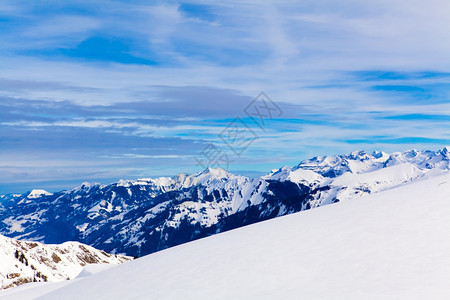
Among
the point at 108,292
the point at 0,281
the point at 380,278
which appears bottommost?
the point at 0,281

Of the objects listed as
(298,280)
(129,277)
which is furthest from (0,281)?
(298,280)

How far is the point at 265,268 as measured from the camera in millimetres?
21625

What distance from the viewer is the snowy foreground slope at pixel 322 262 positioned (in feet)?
54.7

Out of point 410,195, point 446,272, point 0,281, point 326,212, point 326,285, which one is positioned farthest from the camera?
point 0,281

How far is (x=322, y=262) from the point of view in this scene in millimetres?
20266

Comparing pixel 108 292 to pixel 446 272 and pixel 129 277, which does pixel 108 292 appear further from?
pixel 446 272

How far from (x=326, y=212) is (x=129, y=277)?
49.6ft

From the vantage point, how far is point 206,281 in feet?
71.0

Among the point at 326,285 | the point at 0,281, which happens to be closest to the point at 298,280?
the point at 326,285

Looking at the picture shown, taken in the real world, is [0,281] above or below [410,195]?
below

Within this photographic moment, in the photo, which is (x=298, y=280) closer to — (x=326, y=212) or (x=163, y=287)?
(x=163, y=287)

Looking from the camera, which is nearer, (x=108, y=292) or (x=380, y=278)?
(x=380, y=278)

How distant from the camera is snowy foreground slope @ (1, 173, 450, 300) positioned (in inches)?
656

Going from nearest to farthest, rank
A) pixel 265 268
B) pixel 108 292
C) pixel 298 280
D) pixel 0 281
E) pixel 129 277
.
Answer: pixel 298 280 < pixel 265 268 < pixel 108 292 < pixel 129 277 < pixel 0 281
